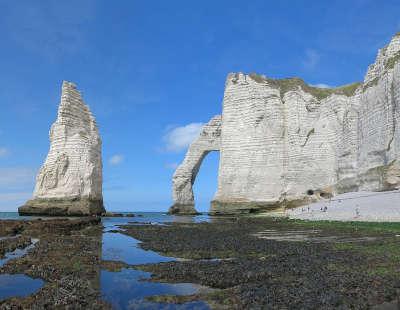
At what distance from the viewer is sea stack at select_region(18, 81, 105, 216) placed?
41688mm

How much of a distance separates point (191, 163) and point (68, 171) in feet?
70.4

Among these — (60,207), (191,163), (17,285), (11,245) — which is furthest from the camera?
(191,163)

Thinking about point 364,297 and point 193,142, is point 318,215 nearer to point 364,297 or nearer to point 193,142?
point 364,297

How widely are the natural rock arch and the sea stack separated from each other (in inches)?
680

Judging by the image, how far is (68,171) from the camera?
4294 cm

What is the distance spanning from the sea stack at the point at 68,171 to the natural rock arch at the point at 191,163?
17.3 meters

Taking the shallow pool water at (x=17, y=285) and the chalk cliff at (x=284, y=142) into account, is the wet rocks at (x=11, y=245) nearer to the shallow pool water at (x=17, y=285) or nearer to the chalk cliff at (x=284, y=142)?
the shallow pool water at (x=17, y=285)

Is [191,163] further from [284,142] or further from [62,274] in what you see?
[62,274]

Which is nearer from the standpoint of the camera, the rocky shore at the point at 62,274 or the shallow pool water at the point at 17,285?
the rocky shore at the point at 62,274

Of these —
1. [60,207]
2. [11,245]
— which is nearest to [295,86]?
[60,207]

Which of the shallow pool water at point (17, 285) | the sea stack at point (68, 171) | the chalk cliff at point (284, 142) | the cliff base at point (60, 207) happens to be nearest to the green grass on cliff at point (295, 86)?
the chalk cliff at point (284, 142)

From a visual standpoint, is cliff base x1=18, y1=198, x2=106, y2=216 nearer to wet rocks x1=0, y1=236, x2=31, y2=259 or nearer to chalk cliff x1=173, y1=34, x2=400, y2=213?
chalk cliff x1=173, y1=34, x2=400, y2=213

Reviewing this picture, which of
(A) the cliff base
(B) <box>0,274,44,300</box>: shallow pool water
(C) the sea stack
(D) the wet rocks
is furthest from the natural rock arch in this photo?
(B) <box>0,274,44,300</box>: shallow pool water

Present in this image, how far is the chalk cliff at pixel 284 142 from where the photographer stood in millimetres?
39188
